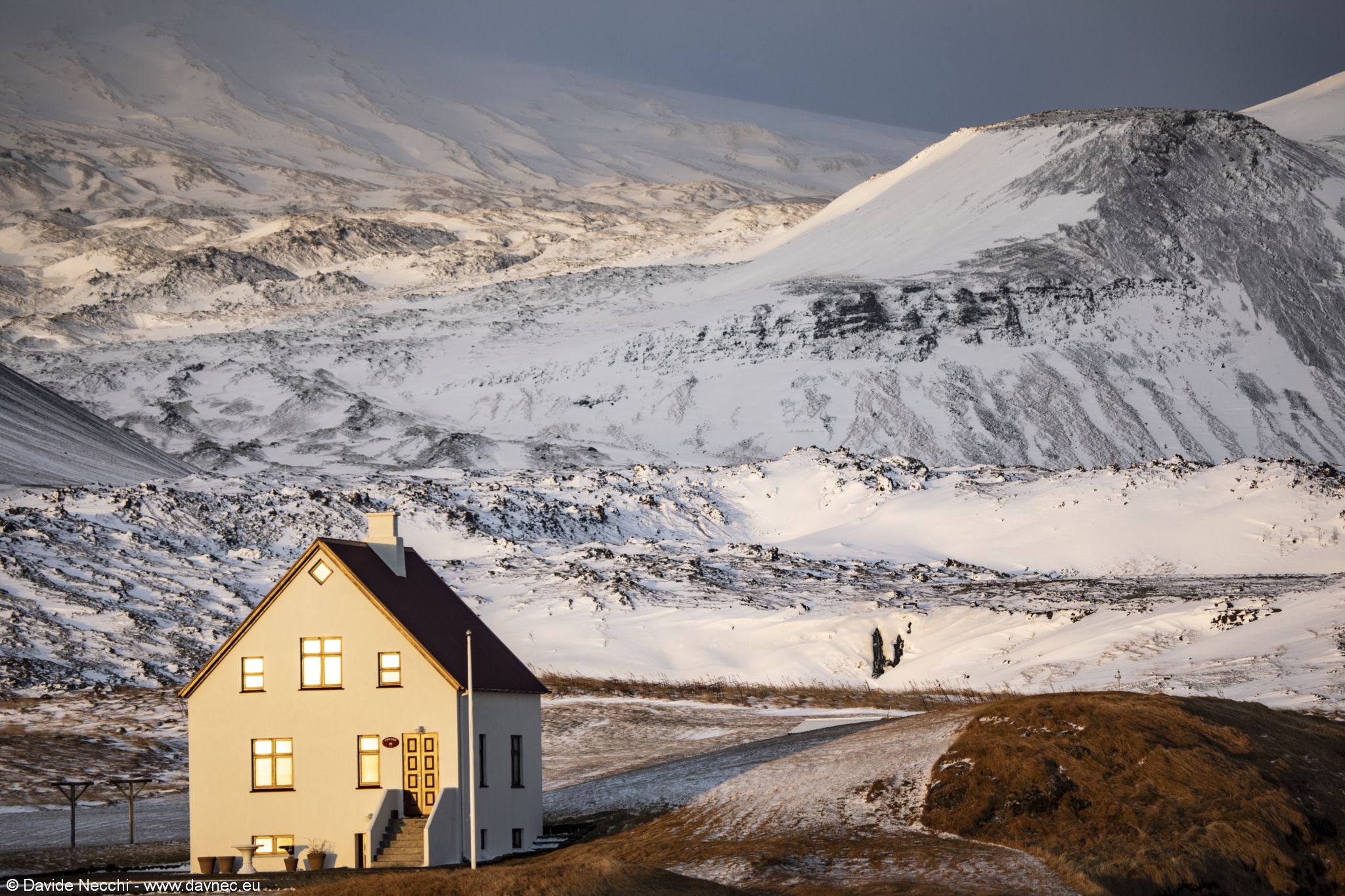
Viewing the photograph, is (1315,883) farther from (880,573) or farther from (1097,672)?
(880,573)

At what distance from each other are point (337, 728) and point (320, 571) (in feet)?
10.3

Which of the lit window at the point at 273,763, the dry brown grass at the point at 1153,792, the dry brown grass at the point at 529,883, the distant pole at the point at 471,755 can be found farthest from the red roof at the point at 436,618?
the dry brown grass at the point at 1153,792

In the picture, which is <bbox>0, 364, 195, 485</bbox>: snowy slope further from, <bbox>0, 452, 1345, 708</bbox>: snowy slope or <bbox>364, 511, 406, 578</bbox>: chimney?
<bbox>364, 511, 406, 578</bbox>: chimney

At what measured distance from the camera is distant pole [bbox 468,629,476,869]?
981 inches

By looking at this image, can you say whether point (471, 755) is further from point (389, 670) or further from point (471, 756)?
point (389, 670)

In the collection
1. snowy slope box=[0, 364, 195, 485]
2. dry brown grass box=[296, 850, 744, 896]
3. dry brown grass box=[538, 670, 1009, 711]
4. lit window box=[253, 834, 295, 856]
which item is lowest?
lit window box=[253, 834, 295, 856]

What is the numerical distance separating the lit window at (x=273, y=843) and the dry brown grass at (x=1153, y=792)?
41.1 ft

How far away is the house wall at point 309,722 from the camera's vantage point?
29.4 meters

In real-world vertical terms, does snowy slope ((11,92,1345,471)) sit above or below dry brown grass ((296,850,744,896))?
above

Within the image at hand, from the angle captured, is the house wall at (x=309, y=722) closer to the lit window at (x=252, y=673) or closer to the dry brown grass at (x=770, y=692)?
the lit window at (x=252, y=673)

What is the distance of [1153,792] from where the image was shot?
27.5 m

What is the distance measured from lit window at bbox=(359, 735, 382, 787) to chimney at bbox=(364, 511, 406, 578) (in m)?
3.89

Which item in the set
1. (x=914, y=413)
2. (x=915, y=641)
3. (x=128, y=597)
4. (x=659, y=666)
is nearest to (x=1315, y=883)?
(x=915, y=641)

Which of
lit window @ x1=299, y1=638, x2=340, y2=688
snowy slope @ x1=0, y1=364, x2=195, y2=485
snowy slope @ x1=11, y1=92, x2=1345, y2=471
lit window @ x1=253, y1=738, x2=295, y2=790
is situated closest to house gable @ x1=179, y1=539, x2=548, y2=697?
lit window @ x1=299, y1=638, x2=340, y2=688
